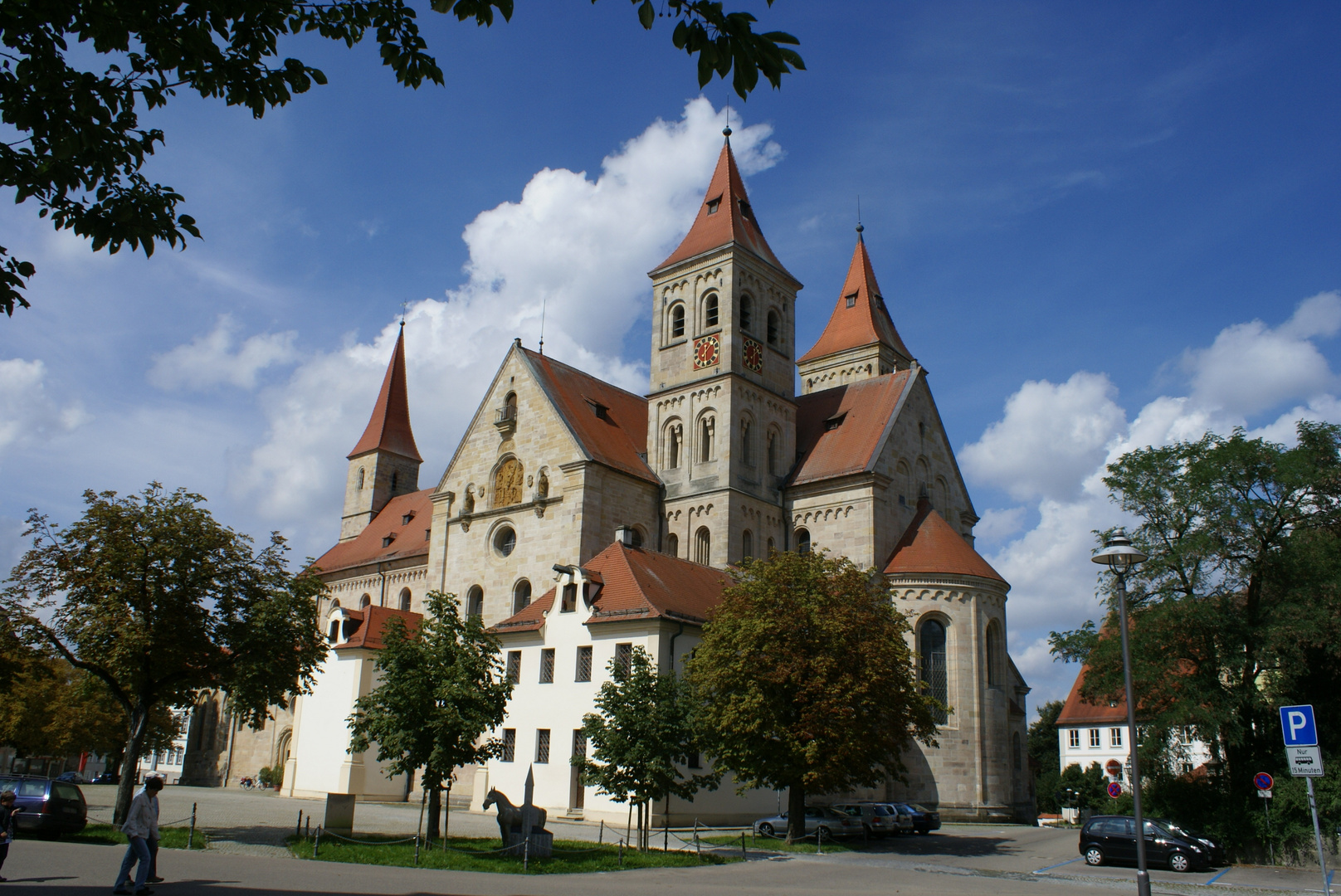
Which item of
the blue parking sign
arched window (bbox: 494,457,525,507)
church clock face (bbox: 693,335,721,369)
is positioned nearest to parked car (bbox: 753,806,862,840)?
the blue parking sign

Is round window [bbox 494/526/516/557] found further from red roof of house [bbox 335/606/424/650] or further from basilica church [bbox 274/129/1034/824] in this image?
red roof of house [bbox 335/606/424/650]

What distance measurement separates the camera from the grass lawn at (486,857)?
18.5m

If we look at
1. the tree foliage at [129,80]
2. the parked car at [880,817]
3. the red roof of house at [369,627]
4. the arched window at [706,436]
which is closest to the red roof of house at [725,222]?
the arched window at [706,436]

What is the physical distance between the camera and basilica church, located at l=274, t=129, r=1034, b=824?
32656 mm

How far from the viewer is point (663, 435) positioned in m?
43.8

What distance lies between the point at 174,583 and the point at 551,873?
1137 cm

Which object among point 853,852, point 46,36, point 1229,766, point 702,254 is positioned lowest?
point 853,852

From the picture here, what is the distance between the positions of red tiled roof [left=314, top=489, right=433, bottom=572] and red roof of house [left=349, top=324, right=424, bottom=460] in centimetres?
424

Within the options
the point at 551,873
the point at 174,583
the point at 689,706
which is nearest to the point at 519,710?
the point at 689,706

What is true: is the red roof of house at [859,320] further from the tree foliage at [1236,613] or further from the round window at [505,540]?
the tree foliage at [1236,613]

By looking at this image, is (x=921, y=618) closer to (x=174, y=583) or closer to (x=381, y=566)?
(x=174, y=583)

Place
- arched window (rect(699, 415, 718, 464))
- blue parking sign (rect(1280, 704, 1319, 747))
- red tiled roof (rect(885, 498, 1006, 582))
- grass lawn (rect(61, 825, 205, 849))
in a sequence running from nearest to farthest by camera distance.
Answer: blue parking sign (rect(1280, 704, 1319, 747)) < grass lawn (rect(61, 825, 205, 849)) < red tiled roof (rect(885, 498, 1006, 582)) < arched window (rect(699, 415, 718, 464))

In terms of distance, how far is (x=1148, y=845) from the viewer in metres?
25.2

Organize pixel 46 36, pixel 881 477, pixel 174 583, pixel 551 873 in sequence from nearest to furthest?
pixel 46 36 < pixel 551 873 < pixel 174 583 < pixel 881 477
